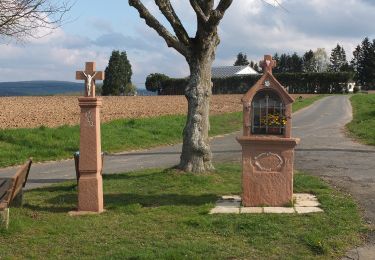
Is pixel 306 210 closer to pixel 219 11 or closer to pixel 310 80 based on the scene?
pixel 219 11

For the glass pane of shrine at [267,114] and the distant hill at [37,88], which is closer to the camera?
the glass pane of shrine at [267,114]

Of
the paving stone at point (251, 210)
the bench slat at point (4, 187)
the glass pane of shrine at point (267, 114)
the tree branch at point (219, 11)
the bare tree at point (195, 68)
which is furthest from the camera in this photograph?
the bare tree at point (195, 68)

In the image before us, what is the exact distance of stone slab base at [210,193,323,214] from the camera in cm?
830

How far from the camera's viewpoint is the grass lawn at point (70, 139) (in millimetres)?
16578

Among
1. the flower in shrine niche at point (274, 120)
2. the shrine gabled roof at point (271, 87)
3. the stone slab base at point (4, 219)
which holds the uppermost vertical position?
the shrine gabled roof at point (271, 87)

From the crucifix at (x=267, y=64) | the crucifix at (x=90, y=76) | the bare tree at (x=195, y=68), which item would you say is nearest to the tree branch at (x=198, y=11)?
the bare tree at (x=195, y=68)

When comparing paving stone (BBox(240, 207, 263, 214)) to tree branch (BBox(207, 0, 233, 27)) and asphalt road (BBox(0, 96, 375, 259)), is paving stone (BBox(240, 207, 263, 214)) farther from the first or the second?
tree branch (BBox(207, 0, 233, 27))

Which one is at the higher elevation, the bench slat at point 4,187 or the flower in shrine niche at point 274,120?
the flower in shrine niche at point 274,120

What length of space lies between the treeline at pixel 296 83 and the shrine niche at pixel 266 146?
77338 mm

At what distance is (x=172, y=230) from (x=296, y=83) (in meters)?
85.0

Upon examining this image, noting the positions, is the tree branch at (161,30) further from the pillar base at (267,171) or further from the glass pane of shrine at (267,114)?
the pillar base at (267,171)

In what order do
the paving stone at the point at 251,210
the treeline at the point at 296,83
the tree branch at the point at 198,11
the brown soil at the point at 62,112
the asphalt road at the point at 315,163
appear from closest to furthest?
the paving stone at the point at 251,210
the asphalt road at the point at 315,163
the tree branch at the point at 198,11
the brown soil at the point at 62,112
the treeline at the point at 296,83

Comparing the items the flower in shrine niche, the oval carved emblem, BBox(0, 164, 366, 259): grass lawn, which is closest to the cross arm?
BBox(0, 164, 366, 259): grass lawn

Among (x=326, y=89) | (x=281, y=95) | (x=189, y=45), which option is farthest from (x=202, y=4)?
(x=326, y=89)
